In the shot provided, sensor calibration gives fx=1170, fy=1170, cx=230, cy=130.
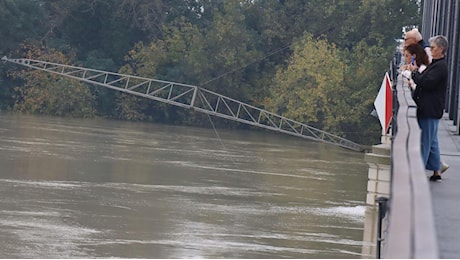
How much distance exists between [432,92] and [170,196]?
31261 mm

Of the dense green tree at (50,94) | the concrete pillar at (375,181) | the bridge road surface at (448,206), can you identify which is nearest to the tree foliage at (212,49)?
the dense green tree at (50,94)

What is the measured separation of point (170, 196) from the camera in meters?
40.9

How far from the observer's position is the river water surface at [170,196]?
28891 mm

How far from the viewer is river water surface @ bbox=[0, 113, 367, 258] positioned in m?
28.9

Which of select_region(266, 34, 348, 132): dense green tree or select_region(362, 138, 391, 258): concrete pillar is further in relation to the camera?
select_region(266, 34, 348, 132): dense green tree

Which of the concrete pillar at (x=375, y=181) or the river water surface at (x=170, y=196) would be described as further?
the river water surface at (x=170, y=196)

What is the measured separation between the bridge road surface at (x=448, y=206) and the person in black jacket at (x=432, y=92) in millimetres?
424

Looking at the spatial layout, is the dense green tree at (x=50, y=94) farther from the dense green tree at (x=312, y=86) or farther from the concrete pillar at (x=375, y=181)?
the concrete pillar at (x=375, y=181)

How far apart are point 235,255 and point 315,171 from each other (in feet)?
90.5

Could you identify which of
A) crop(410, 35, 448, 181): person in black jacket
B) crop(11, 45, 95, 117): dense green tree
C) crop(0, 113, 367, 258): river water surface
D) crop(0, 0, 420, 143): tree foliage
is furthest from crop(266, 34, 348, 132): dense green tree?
crop(410, 35, 448, 181): person in black jacket

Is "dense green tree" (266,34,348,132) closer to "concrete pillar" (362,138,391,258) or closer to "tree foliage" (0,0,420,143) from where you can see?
"tree foliage" (0,0,420,143)

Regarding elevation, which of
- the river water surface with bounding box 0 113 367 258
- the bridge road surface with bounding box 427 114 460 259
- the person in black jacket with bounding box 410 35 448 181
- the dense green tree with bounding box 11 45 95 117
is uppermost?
the dense green tree with bounding box 11 45 95 117

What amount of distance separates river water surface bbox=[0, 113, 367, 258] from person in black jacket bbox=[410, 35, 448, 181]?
656 inches

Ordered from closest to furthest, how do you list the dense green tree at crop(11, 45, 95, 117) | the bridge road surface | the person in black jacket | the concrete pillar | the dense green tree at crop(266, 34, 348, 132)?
the bridge road surface < the person in black jacket < the concrete pillar < the dense green tree at crop(266, 34, 348, 132) < the dense green tree at crop(11, 45, 95, 117)
